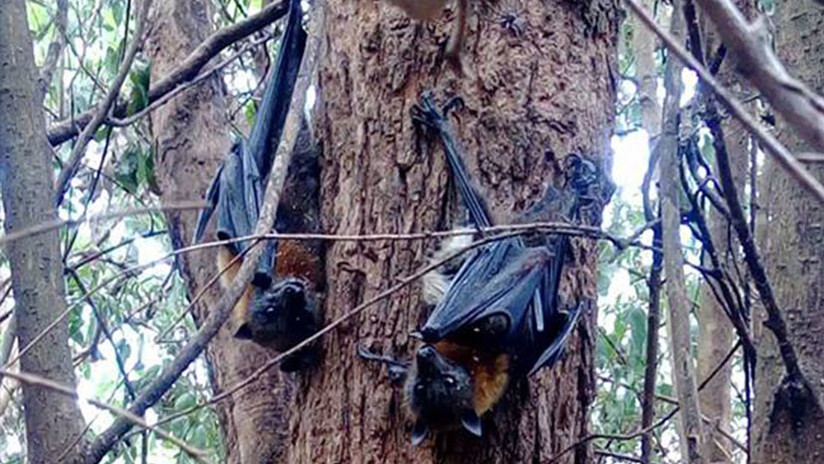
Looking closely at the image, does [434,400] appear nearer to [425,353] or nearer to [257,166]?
[425,353]

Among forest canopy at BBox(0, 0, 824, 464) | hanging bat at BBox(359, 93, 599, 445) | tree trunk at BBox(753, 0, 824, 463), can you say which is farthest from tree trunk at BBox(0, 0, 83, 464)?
tree trunk at BBox(753, 0, 824, 463)

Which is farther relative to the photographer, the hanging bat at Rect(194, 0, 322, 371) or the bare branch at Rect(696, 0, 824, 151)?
the hanging bat at Rect(194, 0, 322, 371)

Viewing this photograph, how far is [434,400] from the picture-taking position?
272 cm

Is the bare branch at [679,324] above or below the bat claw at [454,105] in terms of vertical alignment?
below

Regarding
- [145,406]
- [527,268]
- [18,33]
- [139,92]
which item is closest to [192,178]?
[139,92]

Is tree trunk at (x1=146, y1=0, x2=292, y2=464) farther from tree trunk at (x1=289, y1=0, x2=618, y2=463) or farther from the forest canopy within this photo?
tree trunk at (x1=289, y1=0, x2=618, y2=463)

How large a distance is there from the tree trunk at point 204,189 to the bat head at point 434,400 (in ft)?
2.98

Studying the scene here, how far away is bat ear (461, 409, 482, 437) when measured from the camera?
2.65 meters

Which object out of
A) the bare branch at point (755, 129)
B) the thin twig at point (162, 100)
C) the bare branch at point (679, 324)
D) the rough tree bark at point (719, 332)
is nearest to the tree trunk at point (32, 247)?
the thin twig at point (162, 100)

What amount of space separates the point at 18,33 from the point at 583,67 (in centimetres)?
154

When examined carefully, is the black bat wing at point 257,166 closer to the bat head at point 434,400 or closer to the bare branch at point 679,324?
the bat head at point 434,400

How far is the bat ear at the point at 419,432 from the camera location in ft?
8.84

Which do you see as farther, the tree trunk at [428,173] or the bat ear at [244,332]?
the bat ear at [244,332]

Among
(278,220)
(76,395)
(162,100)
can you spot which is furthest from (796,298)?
(162,100)
